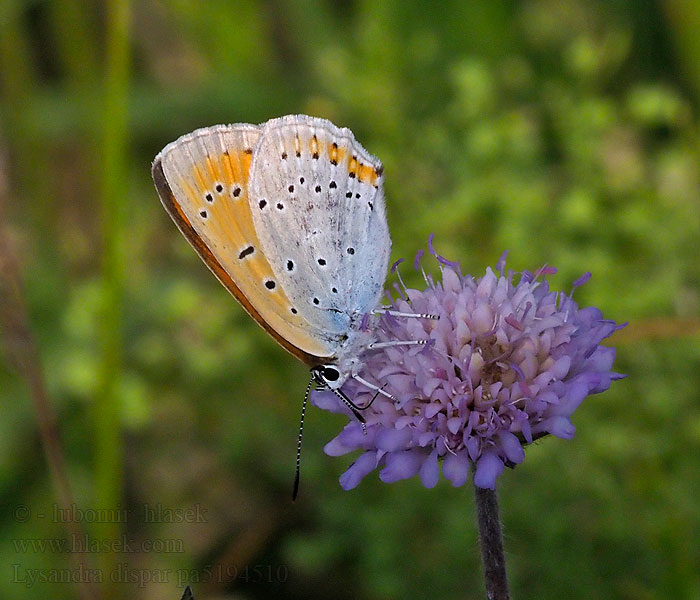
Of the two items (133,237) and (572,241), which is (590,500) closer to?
(572,241)

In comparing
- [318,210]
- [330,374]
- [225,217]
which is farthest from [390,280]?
[330,374]

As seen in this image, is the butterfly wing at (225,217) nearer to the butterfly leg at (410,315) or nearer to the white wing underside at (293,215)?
the white wing underside at (293,215)

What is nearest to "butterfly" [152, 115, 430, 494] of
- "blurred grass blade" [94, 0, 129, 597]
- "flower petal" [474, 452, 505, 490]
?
"flower petal" [474, 452, 505, 490]

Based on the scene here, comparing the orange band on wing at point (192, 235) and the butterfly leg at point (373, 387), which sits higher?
the orange band on wing at point (192, 235)
